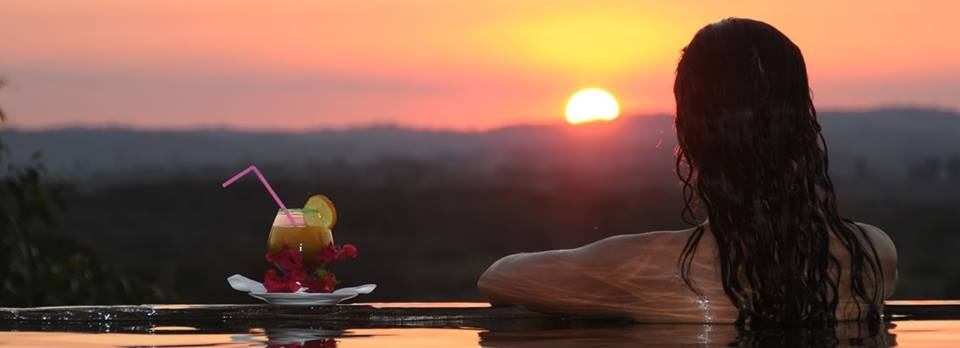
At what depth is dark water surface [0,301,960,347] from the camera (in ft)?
13.5

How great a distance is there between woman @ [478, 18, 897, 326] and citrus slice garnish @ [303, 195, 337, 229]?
2.85ft

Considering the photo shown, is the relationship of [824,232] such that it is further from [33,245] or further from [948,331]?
[33,245]

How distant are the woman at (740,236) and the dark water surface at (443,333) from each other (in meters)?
0.08

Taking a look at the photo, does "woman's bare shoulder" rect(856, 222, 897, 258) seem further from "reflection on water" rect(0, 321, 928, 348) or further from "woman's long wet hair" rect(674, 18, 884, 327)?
"reflection on water" rect(0, 321, 928, 348)

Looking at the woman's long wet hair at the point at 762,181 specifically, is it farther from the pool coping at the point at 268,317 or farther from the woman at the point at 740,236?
the pool coping at the point at 268,317

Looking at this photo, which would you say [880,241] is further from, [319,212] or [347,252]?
[319,212]

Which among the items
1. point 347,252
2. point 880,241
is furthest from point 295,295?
point 880,241

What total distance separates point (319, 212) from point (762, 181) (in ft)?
5.08

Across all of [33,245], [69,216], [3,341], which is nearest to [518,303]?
[3,341]

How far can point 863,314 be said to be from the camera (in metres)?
4.73

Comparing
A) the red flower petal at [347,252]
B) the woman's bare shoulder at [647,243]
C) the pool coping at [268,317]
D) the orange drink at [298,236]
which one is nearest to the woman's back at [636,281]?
the woman's bare shoulder at [647,243]

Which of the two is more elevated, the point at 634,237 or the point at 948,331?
the point at 634,237

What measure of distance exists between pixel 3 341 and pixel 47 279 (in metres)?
7.75

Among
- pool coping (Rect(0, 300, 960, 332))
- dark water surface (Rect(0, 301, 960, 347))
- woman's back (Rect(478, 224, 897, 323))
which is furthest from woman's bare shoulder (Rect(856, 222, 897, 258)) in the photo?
pool coping (Rect(0, 300, 960, 332))
